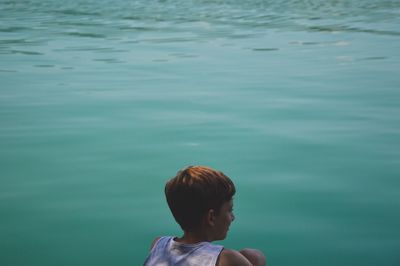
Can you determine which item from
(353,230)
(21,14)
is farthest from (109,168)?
(21,14)

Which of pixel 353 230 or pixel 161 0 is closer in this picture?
pixel 353 230

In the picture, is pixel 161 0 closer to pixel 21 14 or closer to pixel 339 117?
pixel 21 14

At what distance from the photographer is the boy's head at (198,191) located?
2379mm

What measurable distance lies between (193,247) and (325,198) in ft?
5.78

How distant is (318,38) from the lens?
12.7 meters

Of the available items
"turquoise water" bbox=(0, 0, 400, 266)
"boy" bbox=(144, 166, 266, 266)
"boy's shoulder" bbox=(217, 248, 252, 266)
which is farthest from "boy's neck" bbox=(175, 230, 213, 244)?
"turquoise water" bbox=(0, 0, 400, 266)

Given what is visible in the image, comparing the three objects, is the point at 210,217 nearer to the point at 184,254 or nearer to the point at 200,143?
the point at 184,254

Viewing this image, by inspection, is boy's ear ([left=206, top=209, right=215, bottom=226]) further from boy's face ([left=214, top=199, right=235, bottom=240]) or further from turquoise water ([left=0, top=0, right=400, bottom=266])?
turquoise water ([left=0, top=0, right=400, bottom=266])

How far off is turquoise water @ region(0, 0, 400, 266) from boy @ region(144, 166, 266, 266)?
837mm

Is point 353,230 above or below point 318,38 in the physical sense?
above

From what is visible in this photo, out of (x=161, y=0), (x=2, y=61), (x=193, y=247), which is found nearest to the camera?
(x=193, y=247)

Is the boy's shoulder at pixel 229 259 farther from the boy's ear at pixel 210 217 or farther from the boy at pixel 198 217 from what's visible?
the boy's ear at pixel 210 217

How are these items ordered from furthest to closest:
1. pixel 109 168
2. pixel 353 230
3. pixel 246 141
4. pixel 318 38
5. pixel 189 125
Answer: pixel 318 38 → pixel 189 125 → pixel 246 141 → pixel 109 168 → pixel 353 230

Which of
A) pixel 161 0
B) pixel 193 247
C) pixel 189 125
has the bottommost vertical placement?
pixel 161 0
